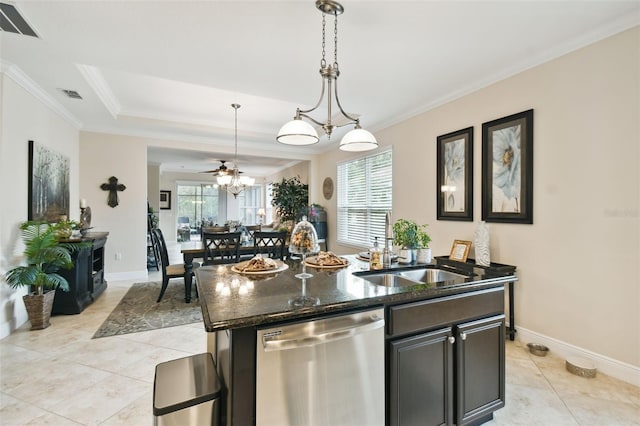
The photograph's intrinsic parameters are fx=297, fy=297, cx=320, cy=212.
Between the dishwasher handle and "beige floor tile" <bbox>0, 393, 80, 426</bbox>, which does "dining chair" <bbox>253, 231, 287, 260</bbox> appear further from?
the dishwasher handle

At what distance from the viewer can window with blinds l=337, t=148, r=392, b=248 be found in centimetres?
492

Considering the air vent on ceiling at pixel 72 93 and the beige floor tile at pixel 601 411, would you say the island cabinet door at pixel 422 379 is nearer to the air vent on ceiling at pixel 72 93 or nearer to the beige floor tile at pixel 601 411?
the beige floor tile at pixel 601 411

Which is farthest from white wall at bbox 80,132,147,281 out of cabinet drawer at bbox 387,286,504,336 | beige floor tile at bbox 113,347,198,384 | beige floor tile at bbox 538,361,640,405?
beige floor tile at bbox 538,361,640,405

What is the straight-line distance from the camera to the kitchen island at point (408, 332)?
1188 millimetres

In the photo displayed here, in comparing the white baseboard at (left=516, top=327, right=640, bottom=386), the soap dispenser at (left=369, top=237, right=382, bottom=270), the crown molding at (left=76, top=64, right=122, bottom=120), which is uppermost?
the crown molding at (left=76, top=64, right=122, bottom=120)

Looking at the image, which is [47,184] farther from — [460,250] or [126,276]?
[460,250]

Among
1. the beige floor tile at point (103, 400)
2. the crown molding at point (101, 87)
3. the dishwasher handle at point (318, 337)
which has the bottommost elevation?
the beige floor tile at point (103, 400)

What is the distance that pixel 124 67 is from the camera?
2969mm

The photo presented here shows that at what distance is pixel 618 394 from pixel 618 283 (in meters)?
0.79

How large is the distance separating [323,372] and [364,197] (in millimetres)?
4322

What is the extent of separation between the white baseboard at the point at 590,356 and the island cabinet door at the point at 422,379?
1698mm

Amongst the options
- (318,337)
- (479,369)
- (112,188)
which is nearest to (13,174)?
(112,188)

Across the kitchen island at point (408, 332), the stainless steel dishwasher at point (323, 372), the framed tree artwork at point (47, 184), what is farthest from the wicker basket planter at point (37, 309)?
the stainless steel dishwasher at point (323, 372)

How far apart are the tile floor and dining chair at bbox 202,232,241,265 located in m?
1.09
